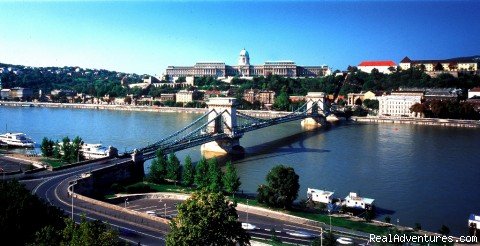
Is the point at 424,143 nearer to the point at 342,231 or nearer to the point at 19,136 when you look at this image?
the point at 342,231

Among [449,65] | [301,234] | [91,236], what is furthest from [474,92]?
[91,236]

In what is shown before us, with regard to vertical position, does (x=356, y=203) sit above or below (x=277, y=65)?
below

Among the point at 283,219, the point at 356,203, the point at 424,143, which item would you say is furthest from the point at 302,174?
the point at 424,143

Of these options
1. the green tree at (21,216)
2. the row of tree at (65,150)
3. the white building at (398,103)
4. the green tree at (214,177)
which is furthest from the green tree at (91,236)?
the white building at (398,103)

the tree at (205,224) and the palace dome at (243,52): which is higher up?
the palace dome at (243,52)

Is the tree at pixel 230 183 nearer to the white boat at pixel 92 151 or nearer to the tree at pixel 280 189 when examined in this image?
the tree at pixel 280 189

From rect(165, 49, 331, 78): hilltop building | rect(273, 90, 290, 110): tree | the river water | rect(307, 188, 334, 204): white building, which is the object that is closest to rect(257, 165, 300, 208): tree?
rect(307, 188, 334, 204): white building
